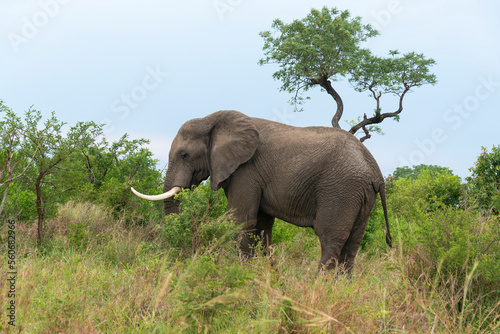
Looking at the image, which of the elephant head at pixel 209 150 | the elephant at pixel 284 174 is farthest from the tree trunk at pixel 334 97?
the elephant head at pixel 209 150

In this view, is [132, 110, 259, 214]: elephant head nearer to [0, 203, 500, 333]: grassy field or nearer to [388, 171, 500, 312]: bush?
[0, 203, 500, 333]: grassy field

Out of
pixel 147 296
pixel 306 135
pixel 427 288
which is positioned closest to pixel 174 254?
pixel 147 296

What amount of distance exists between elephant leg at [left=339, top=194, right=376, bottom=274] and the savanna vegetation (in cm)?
35

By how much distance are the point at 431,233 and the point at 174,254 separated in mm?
3623

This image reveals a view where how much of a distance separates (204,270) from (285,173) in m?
3.71

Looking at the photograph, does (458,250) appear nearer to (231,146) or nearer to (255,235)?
(255,235)

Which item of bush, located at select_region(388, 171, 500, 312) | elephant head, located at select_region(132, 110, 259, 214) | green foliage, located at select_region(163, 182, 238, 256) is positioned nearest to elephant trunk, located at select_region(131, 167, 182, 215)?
elephant head, located at select_region(132, 110, 259, 214)

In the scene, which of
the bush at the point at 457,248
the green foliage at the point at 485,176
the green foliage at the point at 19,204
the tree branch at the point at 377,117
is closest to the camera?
the bush at the point at 457,248

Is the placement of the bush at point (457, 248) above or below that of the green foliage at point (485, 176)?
below

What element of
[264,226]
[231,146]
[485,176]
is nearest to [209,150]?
[231,146]

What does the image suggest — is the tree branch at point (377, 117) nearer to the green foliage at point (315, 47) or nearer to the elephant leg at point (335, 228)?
the green foliage at point (315, 47)

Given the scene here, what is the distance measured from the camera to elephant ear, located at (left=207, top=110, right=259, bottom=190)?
781cm

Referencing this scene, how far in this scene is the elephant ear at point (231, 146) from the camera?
7.81 metres

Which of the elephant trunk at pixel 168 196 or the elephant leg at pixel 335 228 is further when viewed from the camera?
the elephant trunk at pixel 168 196
